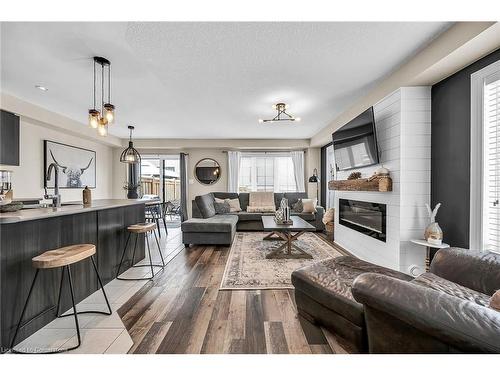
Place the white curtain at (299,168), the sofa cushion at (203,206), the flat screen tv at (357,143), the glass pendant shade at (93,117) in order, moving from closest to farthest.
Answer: the glass pendant shade at (93,117)
the flat screen tv at (357,143)
the sofa cushion at (203,206)
the white curtain at (299,168)

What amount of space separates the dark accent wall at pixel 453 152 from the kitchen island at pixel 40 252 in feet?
11.9

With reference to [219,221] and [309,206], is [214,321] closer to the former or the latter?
[219,221]

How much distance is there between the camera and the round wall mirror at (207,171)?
7.02 metres

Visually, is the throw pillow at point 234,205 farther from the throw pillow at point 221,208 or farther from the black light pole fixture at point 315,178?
the black light pole fixture at point 315,178

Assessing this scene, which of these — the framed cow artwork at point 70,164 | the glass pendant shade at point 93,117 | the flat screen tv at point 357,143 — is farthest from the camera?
the framed cow artwork at point 70,164

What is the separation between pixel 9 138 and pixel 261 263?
430 cm

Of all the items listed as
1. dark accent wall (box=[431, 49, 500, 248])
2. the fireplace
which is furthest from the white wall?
dark accent wall (box=[431, 49, 500, 248])

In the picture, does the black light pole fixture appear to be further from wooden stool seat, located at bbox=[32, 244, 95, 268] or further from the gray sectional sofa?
wooden stool seat, located at bbox=[32, 244, 95, 268]

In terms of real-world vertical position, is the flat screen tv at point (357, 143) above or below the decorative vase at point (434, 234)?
above

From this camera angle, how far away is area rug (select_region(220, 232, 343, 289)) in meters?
2.68

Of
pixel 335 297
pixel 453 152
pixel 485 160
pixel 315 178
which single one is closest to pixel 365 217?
pixel 453 152

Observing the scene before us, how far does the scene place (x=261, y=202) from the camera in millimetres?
6336

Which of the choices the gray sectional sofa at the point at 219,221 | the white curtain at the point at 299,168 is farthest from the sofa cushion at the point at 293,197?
the white curtain at the point at 299,168

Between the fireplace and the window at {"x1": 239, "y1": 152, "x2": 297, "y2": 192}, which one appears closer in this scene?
the fireplace
